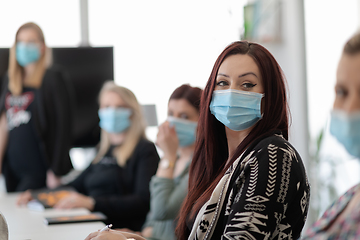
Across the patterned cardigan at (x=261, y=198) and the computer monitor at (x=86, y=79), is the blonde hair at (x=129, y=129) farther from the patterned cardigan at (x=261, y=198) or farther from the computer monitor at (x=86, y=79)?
the patterned cardigan at (x=261, y=198)

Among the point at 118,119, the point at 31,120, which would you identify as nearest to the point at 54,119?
the point at 31,120

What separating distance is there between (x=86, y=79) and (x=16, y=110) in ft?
2.15

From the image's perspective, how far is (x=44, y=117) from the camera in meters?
3.46

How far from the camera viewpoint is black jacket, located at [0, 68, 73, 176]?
3465mm

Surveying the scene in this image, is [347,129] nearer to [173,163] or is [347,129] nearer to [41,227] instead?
[173,163]

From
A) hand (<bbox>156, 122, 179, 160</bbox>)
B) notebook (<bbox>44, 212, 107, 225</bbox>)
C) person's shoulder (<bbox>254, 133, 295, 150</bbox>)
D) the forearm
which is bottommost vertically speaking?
notebook (<bbox>44, 212, 107, 225</bbox>)

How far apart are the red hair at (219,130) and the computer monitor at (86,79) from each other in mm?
2293

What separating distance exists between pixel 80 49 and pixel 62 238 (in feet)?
7.63

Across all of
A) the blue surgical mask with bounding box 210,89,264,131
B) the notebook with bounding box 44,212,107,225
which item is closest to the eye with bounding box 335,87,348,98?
the blue surgical mask with bounding box 210,89,264,131

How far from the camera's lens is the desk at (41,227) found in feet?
5.63

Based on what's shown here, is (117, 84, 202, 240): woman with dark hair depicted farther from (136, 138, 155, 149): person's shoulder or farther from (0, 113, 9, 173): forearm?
(0, 113, 9, 173): forearm

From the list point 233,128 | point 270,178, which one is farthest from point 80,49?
point 270,178

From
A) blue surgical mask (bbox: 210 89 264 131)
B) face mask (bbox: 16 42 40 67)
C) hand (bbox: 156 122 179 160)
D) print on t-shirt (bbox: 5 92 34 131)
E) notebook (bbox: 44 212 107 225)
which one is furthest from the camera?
print on t-shirt (bbox: 5 92 34 131)

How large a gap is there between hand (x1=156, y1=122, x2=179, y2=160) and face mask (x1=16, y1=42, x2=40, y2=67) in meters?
1.68
